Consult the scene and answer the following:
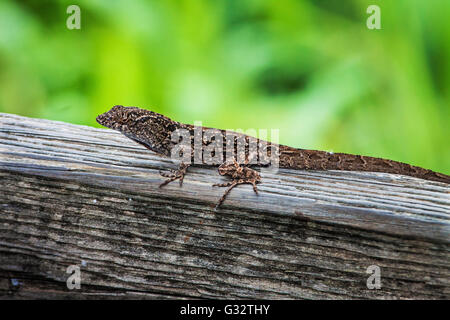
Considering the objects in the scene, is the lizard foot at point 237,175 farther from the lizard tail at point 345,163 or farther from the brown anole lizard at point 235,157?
the lizard tail at point 345,163

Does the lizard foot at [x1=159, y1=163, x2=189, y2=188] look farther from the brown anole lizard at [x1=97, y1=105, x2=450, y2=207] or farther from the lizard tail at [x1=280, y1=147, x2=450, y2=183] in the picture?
the lizard tail at [x1=280, y1=147, x2=450, y2=183]

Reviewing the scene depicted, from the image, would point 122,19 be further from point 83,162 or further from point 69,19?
point 83,162

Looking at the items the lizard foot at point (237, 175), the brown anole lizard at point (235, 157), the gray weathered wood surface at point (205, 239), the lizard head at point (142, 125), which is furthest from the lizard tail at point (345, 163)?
the lizard head at point (142, 125)

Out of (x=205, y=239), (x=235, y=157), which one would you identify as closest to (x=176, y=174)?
(x=205, y=239)

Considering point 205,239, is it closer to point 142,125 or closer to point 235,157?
point 235,157

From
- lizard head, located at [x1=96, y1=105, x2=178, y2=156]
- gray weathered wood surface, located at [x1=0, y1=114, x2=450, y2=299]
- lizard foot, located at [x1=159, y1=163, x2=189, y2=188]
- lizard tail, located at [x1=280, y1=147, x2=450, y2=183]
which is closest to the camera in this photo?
gray weathered wood surface, located at [x1=0, y1=114, x2=450, y2=299]

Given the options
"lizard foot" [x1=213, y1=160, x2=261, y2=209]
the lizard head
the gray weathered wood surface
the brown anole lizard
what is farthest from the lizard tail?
the lizard head
